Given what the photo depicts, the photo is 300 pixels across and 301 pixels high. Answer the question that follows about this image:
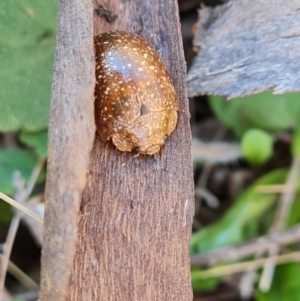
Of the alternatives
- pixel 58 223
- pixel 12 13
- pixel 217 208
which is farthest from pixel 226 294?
pixel 12 13

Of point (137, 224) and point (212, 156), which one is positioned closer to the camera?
point (137, 224)

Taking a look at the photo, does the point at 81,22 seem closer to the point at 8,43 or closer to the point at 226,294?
the point at 8,43

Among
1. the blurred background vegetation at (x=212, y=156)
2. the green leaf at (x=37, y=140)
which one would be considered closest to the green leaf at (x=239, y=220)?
the blurred background vegetation at (x=212, y=156)

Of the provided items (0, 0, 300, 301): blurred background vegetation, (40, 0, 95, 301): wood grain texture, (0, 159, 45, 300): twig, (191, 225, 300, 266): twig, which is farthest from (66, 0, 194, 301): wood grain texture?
(191, 225, 300, 266): twig

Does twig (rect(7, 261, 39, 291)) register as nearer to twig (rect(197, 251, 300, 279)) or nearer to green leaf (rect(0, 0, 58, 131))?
green leaf (rect(0, 0, 58, 131))

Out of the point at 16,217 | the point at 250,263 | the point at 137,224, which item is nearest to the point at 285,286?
the point at 250,263

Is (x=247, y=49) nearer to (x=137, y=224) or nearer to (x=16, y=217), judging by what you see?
(x=137, y=224)
